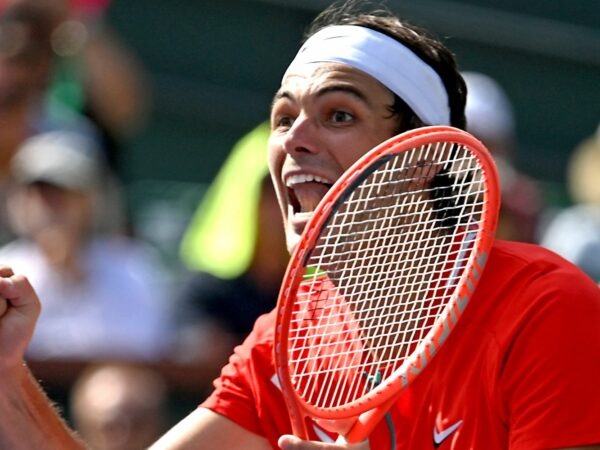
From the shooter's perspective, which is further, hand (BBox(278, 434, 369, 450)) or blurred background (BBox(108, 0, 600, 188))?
blurred background (BBox(108, 0, 600, 188))

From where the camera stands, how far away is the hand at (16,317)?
9.56 ft

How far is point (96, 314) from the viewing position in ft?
18.4

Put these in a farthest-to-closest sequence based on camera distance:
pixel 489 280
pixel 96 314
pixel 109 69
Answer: pixel 109 69, pixel 96 314, pixel 489 280

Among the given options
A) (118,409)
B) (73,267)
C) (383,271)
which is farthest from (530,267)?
(73,267)

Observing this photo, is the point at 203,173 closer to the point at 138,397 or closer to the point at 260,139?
the point at 260,139

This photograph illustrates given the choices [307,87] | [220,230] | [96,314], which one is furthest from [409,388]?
[220,230]

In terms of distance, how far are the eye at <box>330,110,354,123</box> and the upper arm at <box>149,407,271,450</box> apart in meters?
0.75

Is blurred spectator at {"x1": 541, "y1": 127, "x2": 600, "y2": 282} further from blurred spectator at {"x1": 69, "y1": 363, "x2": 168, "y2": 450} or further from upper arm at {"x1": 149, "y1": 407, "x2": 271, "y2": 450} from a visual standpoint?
upper arm at {"x1": 149, "y1": 407, "x2": 271, "y2": 450}

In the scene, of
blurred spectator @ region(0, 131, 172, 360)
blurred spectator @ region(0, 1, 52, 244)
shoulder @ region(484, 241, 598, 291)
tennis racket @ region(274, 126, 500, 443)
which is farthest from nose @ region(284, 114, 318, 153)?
blurred spectator @ region(0, 1, 52, 244)

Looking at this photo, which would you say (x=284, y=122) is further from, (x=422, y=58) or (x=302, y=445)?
(x=302, y=445)

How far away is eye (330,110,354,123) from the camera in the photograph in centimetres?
307

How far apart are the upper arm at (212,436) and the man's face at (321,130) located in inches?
19.8

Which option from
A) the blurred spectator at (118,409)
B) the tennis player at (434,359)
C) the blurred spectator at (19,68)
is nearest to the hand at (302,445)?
the tennis player at (434,359)

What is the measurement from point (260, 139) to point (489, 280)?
3.51m
